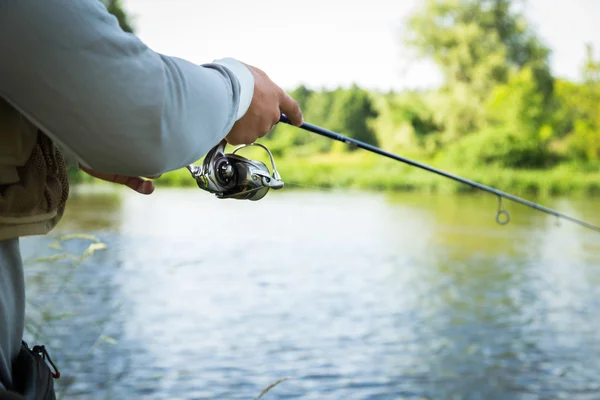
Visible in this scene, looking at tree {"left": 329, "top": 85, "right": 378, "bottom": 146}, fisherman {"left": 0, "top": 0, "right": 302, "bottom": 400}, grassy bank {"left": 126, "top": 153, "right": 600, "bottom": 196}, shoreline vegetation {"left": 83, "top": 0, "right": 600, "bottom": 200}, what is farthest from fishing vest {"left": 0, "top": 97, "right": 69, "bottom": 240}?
tree {"left": 329, "top": 85, "right": 378, "bottom": 146}

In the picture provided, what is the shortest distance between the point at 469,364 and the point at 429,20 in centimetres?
2993

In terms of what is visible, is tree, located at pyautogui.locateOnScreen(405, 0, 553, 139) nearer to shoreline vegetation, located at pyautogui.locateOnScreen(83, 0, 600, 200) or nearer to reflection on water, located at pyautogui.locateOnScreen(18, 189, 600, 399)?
shoreline vegetation, located at pyautogui.locateOnScreen(83, 0, 600, 200)

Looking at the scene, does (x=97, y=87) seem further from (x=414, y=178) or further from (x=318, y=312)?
(x=414, y=178)

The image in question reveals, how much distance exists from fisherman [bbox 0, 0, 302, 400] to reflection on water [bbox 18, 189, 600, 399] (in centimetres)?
211

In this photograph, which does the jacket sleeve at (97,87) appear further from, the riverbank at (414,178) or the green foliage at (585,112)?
the green foliage at (585,112)

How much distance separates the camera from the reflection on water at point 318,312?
15.8ft

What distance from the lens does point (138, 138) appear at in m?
0.67

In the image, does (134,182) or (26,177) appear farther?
(134,182)

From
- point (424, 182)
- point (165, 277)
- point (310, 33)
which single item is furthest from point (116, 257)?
point (310, 33)

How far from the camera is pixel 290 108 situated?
0.96m

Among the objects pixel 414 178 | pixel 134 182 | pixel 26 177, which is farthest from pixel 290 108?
pixel 414 178

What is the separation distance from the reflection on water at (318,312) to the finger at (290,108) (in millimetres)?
2040

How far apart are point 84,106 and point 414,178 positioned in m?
23.0

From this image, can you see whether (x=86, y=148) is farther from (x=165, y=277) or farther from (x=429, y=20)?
(x=429, y=20)
